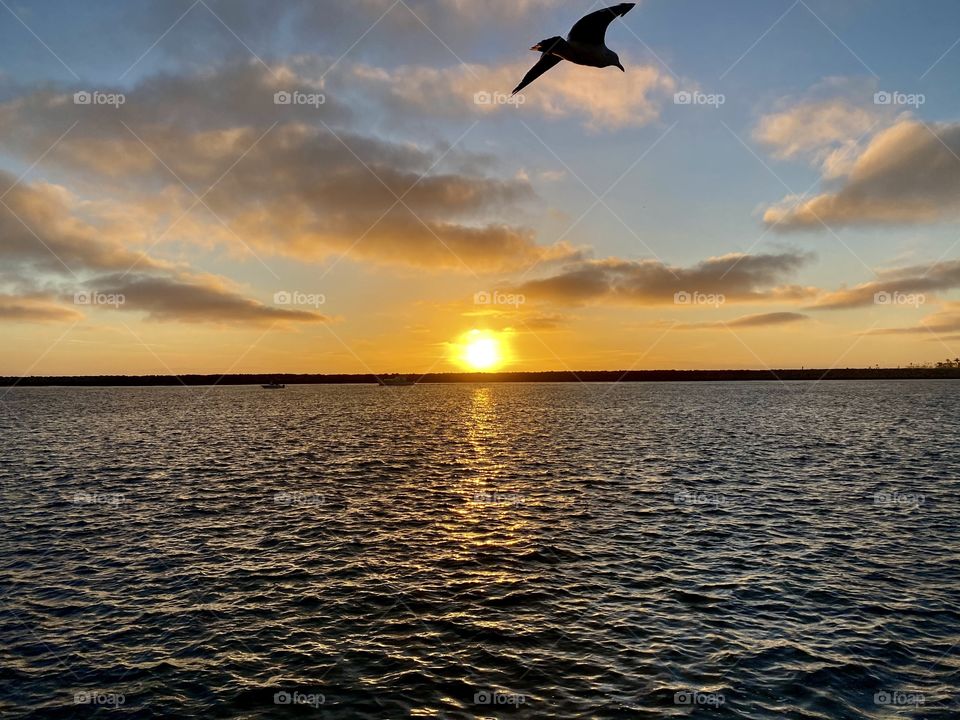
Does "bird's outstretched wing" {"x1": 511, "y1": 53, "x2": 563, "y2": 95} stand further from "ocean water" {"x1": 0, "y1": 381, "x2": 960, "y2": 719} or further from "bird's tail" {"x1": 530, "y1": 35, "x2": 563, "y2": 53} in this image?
"ocean water" {"x1": 0, "y1": 381, "x2": 960, "y2": 719}

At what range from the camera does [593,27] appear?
9.82m

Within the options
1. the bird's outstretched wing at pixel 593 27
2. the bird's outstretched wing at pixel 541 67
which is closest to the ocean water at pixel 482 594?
the bird's outstretched wing at pixel 541 67

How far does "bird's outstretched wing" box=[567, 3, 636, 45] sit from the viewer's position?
9492 millimetres

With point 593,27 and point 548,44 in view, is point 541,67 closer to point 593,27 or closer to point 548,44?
point 548,44

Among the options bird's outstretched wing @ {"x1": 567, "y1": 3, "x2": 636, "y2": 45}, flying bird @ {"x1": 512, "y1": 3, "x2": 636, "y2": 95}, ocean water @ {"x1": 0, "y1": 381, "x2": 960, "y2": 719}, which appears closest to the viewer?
bird's outstretched wing @ {"x1": 567, "y1": 3, "x2": 636, "y2": 45}

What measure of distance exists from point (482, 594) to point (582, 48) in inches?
685

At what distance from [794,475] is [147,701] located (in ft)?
146

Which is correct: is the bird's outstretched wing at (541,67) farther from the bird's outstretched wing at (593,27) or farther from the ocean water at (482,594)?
the ocean water at (482,594)

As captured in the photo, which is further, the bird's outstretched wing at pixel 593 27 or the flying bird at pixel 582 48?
the flying bird at pixel 582 48

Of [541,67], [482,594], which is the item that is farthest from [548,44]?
[482,594]

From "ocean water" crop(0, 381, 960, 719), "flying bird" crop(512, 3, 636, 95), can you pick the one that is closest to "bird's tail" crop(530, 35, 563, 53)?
"flying bird" crop(512, 3, 636, 95)

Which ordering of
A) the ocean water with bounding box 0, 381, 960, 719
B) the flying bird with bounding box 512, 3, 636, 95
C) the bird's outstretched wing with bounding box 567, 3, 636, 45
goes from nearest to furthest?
the bird's outstretched wing with bounding box 567, 3, 636, 45, the flying bird with bounding box 512, 3, 636, 95, the ocean water with bounding box 0, 381, 960, 719

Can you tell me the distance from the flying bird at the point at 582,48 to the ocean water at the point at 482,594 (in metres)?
13.7

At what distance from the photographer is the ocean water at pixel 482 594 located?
46.3ft
